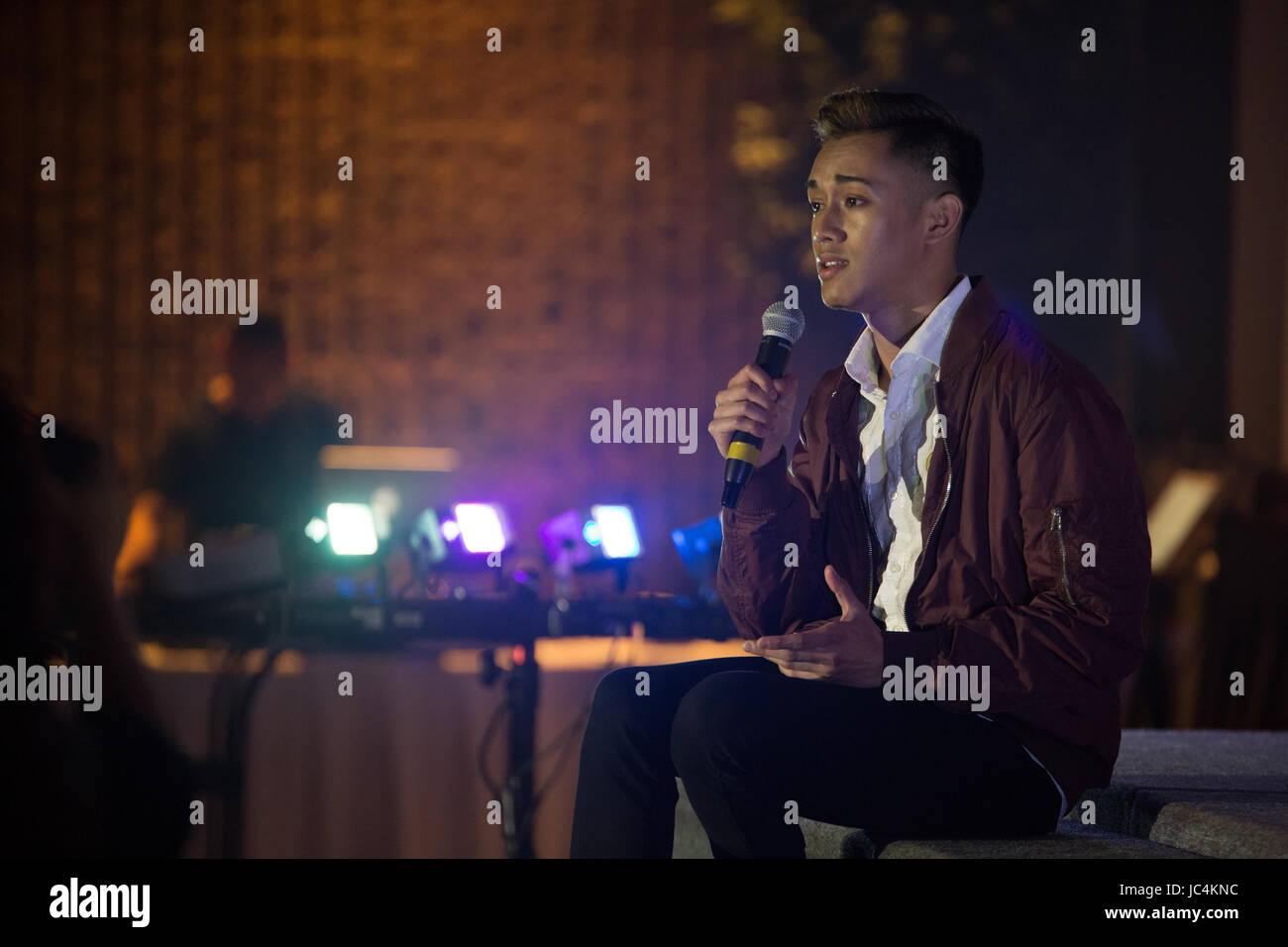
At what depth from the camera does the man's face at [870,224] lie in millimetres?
1373

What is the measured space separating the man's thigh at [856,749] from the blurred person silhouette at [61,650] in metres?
0.59

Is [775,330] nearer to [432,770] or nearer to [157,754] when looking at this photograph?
[157,754]

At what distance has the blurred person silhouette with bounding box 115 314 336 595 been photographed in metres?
2.92

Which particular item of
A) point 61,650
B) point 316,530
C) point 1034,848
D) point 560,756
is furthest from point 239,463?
point 1034,848

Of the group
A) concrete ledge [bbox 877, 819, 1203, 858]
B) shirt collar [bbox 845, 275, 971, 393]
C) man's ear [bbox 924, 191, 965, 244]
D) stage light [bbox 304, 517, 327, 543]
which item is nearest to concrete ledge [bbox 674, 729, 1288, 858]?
concrete ledge [bbox 877, 819, 1203, 858]

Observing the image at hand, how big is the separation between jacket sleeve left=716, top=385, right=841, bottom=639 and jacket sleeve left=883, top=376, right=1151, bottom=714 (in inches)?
10.1

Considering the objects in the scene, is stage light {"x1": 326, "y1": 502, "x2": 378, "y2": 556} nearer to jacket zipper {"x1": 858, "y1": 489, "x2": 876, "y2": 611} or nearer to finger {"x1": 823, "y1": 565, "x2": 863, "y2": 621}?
jacket zipper {"x1": 858, "y1": 489, "x2": 876, "y2": 611}

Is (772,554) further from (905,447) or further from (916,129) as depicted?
(916,129)

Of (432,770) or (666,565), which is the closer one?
(432,770)

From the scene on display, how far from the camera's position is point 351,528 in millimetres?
2826

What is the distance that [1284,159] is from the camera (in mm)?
4566

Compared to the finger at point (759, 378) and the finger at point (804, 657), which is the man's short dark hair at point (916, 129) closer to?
the finger at point (759, 378)

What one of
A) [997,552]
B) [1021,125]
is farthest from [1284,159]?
[997,552]

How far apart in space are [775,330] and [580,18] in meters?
4.00
